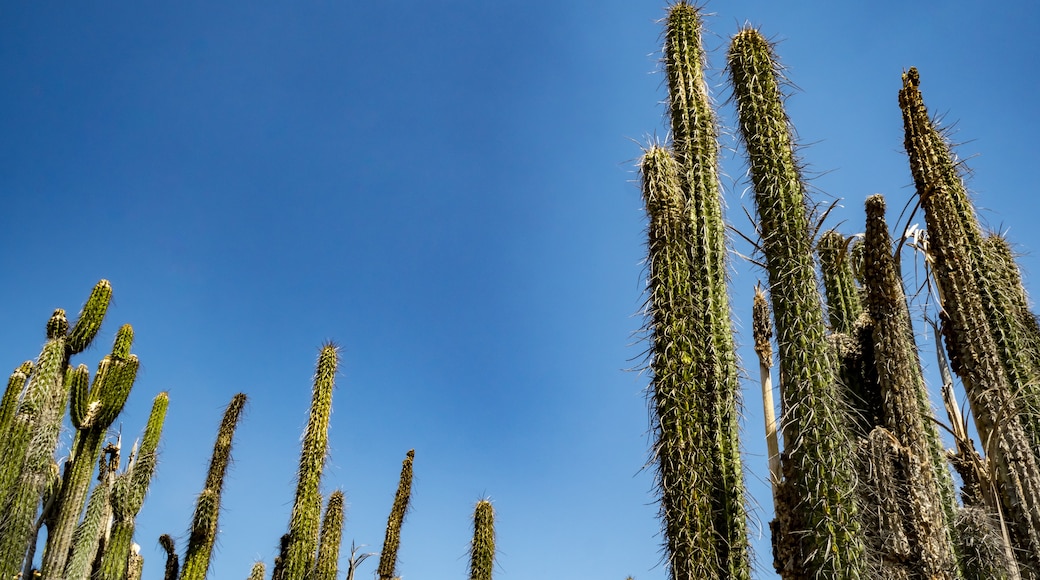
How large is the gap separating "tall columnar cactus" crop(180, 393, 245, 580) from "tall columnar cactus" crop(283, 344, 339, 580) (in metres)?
1.81

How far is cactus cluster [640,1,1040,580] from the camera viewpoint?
4.66m

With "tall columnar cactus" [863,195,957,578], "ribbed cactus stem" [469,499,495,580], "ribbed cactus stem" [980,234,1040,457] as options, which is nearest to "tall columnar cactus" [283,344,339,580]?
"ribbed cactus stem" [469,499,495,580]

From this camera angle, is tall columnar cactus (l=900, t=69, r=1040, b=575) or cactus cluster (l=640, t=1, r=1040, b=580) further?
tall columnar cactus (l=900, t=69, r=1040, b=575)

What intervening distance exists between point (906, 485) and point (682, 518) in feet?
4.65

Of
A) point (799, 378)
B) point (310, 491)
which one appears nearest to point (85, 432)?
point (310, 491)

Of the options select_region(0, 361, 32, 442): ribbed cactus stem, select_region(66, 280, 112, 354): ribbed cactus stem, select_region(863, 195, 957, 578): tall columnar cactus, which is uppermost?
select_region(66, 280, 112, 354): ribbed cactus stem

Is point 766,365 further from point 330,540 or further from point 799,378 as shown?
point 330,540

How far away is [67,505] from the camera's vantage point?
31.1ft

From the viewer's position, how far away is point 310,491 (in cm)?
894

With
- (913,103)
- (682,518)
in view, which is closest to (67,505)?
(682,518)

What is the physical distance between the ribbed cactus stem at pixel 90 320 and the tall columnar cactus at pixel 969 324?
9265 mm

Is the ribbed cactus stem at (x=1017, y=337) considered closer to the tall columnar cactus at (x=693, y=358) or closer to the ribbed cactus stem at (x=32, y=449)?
the tall columnar cactus at (x=693, y=358)

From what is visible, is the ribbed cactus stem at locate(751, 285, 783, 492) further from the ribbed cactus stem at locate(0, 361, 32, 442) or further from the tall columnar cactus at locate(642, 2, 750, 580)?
the ribbed cactus stem at locate(0, 361, 32, 442)

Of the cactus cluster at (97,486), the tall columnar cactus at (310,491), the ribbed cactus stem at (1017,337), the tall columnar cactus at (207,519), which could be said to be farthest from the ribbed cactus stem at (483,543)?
the ribbed cactus stem at (1017,337)
